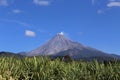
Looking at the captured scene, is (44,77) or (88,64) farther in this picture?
(88,64)

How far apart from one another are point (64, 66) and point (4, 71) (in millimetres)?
2752

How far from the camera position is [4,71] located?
17953 mm

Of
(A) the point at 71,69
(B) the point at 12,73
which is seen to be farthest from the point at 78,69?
(B) the point at 12,73

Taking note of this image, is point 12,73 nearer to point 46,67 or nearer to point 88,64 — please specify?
point 46,67

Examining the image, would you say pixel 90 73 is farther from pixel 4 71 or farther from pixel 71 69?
pixel 4 71

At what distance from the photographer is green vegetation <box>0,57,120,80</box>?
18.1 metres

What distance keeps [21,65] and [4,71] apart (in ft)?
4.38

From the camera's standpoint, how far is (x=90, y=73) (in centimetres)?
1878

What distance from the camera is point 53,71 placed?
18.7 m

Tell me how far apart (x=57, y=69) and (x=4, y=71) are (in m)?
2.36

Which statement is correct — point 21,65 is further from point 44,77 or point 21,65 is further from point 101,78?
point 101,78

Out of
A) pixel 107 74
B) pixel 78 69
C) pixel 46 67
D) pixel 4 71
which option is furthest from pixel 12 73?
pixel 107 74

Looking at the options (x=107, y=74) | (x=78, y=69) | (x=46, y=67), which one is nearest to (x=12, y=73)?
(x=46, y=67)

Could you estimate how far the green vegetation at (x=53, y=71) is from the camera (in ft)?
59.5
